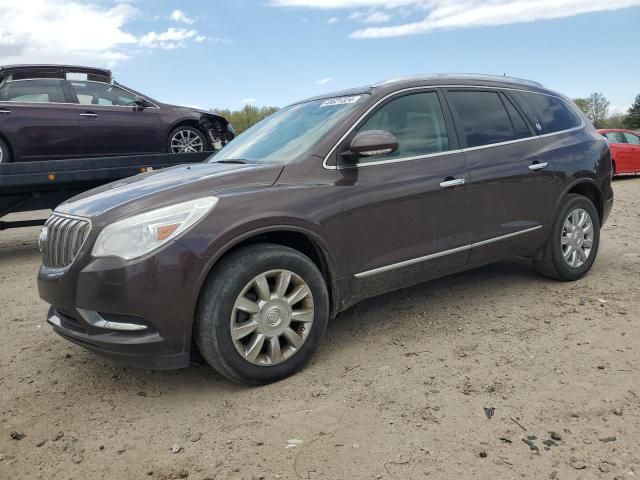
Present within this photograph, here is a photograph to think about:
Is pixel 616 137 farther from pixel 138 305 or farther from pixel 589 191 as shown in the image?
pixel 138 305

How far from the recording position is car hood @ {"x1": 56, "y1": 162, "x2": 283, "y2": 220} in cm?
303

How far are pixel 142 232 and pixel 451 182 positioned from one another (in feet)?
7.16

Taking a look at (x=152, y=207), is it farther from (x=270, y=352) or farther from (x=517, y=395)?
(x=517, y=395)

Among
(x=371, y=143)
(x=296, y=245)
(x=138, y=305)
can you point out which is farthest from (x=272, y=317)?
(x=371, y=143)

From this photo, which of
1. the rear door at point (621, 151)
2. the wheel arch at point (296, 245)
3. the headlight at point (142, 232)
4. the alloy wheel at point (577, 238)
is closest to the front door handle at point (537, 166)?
the alloy wheel at point (577, 238)

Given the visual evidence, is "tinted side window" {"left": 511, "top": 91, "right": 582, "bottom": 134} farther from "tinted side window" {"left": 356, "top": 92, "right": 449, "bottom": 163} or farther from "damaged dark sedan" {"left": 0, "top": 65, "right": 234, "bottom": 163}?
"damaged dark sedan" {"left": 0, "top": 65, "right": 234, "bottom": 163}

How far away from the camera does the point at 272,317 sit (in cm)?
313

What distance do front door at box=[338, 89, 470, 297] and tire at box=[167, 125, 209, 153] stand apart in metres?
5.80

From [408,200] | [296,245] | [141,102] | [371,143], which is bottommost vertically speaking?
[296,245]

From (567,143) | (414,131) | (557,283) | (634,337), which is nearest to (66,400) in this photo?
(414,131)

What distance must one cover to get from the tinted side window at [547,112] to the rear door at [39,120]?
6.17m

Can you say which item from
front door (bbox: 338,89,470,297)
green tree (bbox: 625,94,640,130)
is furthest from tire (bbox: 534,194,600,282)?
green tree (bbox: 625,94,640,130)

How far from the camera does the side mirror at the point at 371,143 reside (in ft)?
11.2

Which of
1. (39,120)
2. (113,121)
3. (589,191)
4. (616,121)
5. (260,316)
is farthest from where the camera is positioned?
(616,121)
